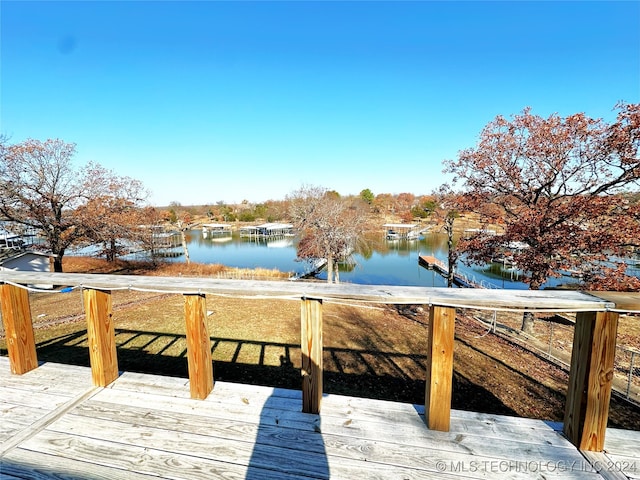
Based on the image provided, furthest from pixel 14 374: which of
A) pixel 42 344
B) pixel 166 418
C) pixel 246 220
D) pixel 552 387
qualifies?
pixel 246 220

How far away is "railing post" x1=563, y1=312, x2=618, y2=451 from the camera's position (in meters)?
1.71

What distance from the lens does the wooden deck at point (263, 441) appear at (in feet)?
5.39

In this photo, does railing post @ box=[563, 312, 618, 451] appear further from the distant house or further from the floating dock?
the floating dock

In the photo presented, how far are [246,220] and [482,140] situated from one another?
6210cm

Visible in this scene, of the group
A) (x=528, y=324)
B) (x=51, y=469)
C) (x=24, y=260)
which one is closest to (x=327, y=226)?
(x=528, y=324)

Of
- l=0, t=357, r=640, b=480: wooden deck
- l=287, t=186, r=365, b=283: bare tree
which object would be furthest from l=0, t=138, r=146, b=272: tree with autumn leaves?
l=0, t=357, r=640, b=480: wooden deck

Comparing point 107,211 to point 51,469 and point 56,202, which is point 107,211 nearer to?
point 56,202

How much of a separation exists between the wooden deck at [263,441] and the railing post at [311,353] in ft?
0.33

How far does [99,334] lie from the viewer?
2432mm

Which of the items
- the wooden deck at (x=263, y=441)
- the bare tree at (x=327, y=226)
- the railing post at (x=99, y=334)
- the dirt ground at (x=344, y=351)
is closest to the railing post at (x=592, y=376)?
the wooden deck at (x=263, y=441)

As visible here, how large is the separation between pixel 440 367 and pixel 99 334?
2.55m

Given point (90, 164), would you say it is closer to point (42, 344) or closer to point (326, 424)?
point (42, 344)

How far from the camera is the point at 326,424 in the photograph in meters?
2.01

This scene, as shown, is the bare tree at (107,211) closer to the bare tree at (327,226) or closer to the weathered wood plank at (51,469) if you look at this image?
the bare tree at (327,226)
